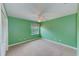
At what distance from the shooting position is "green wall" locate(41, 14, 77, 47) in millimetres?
2916

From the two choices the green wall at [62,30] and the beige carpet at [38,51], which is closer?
the beige carpet at [38,51]

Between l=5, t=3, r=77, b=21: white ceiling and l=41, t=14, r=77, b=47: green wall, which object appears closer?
l=5, t=3, r=77, b=21: white ceiling

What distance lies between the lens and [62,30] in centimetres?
344

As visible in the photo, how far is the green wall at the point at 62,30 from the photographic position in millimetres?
2916

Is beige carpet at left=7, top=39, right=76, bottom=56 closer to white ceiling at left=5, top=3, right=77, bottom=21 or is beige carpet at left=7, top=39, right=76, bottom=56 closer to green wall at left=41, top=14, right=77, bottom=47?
green wall at left=41, top=14, right=77, bottom=47

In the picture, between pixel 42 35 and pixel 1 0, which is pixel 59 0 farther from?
pixel 42 35

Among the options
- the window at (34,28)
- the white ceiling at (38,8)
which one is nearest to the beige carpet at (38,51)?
the white ceiling at (38,8)

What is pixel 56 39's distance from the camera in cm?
381

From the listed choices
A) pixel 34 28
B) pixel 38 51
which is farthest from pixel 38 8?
pixel 34 28

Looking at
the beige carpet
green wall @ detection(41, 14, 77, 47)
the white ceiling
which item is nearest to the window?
green wall @ detection(41, 14, 77, 47)

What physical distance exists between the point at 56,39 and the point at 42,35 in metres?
1.44

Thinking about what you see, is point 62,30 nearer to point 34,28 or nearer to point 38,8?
point 34,28

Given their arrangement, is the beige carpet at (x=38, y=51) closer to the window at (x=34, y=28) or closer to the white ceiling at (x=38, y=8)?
the white ceiling at (x=38, y=8)

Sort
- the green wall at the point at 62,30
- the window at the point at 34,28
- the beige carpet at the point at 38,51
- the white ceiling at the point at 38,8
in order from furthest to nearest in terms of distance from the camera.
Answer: the window at the point at 34,28 < the green wall at the point at 62,30 < the beige carpet at the point at 38,51 < the white ceiling at the point at 38,8
